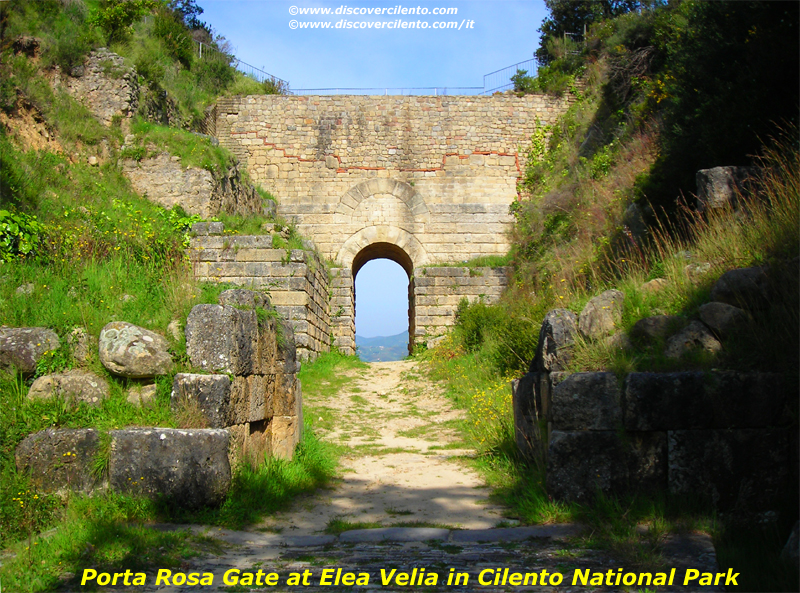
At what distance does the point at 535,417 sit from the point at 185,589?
11.4 ft

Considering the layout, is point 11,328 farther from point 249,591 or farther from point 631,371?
point 631,371

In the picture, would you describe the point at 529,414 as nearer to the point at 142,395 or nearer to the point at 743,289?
the point at 743,289

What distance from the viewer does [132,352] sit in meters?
5.17

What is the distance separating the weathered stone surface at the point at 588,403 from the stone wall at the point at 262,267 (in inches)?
329

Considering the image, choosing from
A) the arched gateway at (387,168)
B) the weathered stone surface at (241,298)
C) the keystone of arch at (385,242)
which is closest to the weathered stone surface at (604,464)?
the weathered stone surface at (241,298)

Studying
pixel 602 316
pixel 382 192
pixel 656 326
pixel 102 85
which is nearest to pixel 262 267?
pixel 102 85

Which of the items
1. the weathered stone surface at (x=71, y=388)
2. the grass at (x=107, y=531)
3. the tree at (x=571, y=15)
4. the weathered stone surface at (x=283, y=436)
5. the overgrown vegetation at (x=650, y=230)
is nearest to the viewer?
the grass at (x=107, y=531)

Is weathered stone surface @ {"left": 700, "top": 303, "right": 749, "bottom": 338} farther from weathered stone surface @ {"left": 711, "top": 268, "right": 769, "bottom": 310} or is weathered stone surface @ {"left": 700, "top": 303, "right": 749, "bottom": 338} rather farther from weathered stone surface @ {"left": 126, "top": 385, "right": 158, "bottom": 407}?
weathered stone surface @ {"left": 126, "top": 385, "right": 158, "bottom": 407}

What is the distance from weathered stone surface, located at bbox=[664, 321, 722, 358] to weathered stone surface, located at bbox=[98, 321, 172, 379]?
401cm

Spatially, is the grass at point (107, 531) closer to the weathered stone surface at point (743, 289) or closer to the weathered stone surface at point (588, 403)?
the weathered stone surface at point (588, 403)

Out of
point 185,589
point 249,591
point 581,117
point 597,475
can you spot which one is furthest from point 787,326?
point 581,117

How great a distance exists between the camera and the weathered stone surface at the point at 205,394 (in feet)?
16.8

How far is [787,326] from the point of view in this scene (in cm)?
459

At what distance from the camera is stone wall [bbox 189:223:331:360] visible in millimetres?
12539
